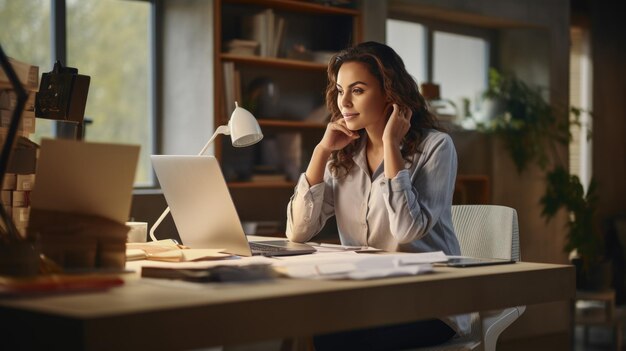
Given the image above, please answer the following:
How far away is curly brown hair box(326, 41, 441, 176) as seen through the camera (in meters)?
2.69

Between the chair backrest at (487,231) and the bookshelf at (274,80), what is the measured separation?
197 cm

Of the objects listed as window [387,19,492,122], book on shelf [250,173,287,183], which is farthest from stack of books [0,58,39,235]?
window [387,19,492,122]

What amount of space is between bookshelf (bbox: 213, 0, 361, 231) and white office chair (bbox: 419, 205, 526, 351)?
6.52 feet

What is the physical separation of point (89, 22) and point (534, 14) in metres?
3.22

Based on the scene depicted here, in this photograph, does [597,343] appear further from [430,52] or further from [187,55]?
[187,55]

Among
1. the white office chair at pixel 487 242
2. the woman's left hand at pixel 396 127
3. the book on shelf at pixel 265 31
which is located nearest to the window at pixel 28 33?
the book on shelf at pixel 265 31

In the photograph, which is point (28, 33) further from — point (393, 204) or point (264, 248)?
point (393, 204)

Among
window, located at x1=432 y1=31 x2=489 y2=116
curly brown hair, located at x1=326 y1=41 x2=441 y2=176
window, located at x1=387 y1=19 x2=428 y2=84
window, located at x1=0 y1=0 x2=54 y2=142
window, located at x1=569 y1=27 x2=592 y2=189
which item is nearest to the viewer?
curly brown hair, located at x1=326 y1=41 x2=441 y2=176

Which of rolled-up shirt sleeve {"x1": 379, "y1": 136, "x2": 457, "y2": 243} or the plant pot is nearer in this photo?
rolled-up shirt sleeve {"x1": 379, "y1": 136, "x2": 457, "y2": 243}

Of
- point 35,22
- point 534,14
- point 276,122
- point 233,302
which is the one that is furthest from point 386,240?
point 534,14

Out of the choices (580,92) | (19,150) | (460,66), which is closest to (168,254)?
(19,150)

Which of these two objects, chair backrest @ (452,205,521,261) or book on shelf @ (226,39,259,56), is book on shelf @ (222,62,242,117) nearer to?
book on shelf @ (226,39,259,56)

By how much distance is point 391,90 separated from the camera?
2686 mm

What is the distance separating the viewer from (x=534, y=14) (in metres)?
6.24
